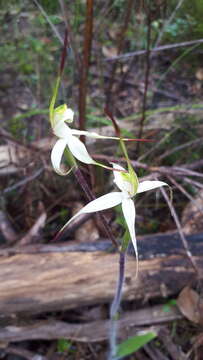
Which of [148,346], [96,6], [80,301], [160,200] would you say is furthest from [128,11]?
[148,346]

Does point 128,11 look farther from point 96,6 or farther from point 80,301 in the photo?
point 80,301

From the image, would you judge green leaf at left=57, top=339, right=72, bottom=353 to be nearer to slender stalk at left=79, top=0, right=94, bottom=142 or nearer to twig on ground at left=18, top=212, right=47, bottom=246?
twig on ground at left=18, top=212, right=47, bottom=246

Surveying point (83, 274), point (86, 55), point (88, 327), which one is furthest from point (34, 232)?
point (86, 55)

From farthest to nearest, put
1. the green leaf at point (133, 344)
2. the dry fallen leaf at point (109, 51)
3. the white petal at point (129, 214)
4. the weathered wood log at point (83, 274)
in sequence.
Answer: the dry fallen leaf at point (109, 51)
the weathered wood log at point (83, 274)
the green leaf at point (133, 344)
the white petal at point (129, 214)

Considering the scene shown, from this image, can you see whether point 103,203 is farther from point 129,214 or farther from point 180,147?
point 180,147

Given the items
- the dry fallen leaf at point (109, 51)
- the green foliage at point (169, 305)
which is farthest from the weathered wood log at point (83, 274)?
the dry fallen leaf at point (109, 51)

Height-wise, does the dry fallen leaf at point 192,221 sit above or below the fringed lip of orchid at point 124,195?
below

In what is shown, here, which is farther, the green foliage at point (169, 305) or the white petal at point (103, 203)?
the green foliage at point (169, 305)

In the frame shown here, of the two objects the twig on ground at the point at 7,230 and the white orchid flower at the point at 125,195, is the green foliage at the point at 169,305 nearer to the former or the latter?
the twig on ground at the point at 7,230

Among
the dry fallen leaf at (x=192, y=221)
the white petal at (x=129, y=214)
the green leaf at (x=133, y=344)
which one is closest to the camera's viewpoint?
the white petal at (x=129, y=214)
